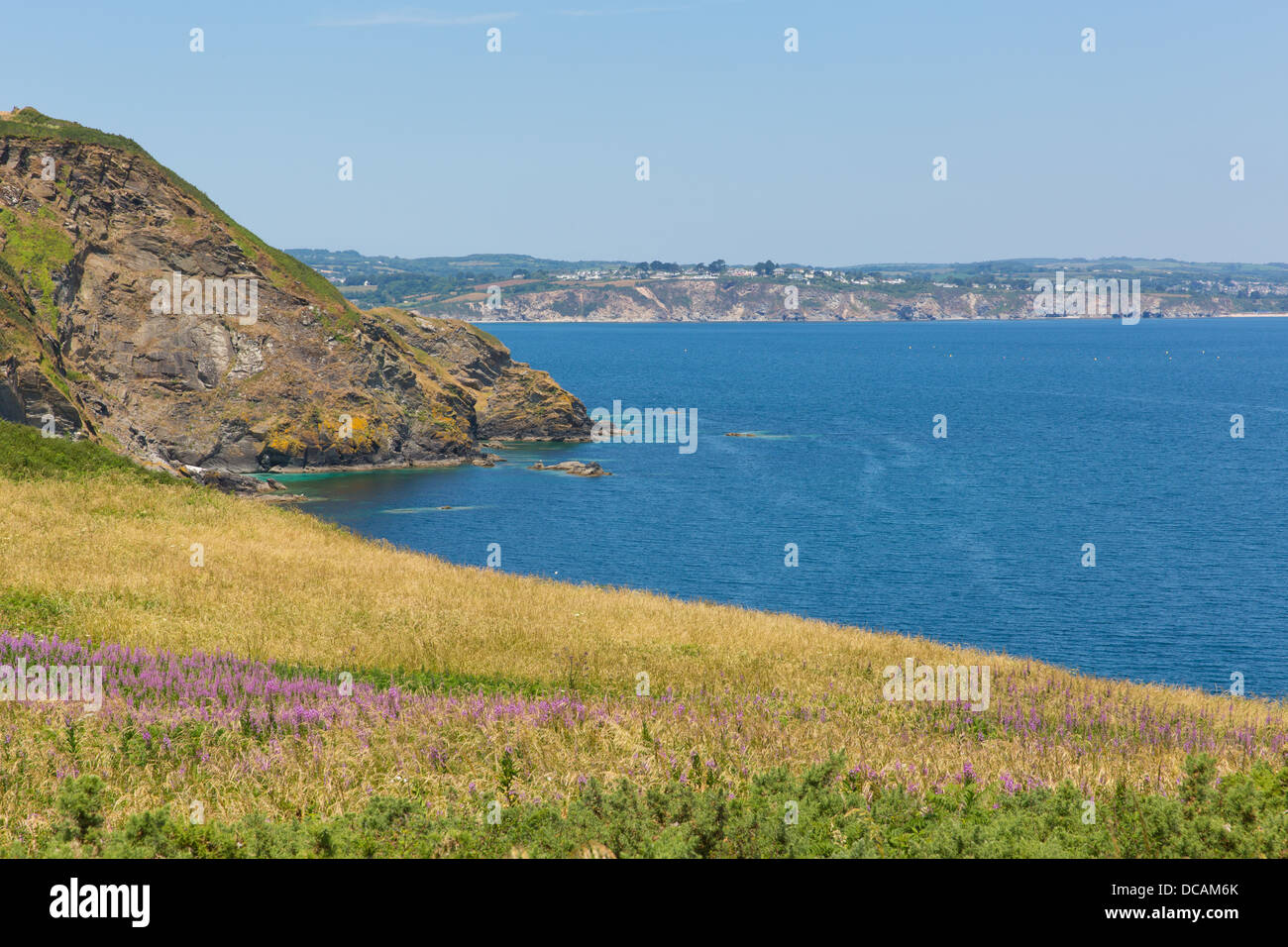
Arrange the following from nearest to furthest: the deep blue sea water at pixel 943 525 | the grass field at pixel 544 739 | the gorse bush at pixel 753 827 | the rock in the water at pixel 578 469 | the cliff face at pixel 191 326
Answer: the gorse bush at pixel 753 827 < the grass field at pixel 544 739 < the deep blue sea water at pixel 943 525 < the cliff face at pixel 191 326 < the rock in the water at pixel 578 469

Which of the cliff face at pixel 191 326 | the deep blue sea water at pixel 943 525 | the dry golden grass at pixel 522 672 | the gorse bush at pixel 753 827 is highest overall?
the cliff face at pixel 191 326

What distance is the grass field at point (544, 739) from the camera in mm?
8906

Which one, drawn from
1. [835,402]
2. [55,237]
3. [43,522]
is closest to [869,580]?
[43,522]

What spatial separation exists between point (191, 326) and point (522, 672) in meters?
84.7

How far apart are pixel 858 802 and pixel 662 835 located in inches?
84.8

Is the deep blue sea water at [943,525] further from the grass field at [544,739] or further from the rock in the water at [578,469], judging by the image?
the grass field at [544,739]

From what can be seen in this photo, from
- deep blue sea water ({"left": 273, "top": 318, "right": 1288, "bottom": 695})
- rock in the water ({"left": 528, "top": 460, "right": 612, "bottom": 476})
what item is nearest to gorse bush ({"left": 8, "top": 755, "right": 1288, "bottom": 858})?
deep blue sea water ({"left": 273, "top": 318, "right": 1288, "bottom": 695})

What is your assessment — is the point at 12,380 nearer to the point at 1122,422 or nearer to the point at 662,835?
the point at 662,835

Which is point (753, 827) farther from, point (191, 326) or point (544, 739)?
point (191, 326)

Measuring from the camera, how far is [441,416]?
A: 98438 millimetres

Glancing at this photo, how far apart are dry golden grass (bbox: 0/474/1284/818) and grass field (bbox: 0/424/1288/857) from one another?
0.20 feet

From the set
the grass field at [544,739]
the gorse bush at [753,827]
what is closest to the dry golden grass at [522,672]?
the grass field at [544,739]

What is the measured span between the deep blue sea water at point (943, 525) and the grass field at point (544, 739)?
99.3 feet

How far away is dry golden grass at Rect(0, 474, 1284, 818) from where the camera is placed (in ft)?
35.4
